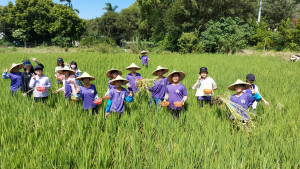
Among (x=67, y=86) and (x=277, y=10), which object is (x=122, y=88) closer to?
(x=67, y=86)

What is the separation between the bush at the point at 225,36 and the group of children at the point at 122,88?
17564 millimetres

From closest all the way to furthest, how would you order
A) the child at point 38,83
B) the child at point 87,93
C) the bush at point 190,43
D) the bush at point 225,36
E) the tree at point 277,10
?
the child at point 87,93
the child at point 38,83
the bush at point 225,36
the bush at point 190,43
the tree at point 277,10

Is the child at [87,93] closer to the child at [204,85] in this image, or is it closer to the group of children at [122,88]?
the group of children at [122,88]

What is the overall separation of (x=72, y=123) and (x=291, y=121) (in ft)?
12.6

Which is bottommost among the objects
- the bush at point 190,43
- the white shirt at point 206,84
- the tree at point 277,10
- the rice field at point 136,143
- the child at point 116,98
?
the rice field at point 136,143

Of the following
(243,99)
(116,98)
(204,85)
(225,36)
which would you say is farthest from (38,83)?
(225,36)

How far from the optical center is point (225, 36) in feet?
63.4

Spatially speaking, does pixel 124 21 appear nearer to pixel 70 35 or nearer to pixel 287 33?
pixel 70 35

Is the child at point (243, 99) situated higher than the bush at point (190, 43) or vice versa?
the bush at point (190, 43)

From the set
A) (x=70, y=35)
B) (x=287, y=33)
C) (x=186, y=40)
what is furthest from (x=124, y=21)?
(x=287, y=33)

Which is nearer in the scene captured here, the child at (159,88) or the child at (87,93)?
the child at (87,93)

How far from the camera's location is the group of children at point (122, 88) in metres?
3.02

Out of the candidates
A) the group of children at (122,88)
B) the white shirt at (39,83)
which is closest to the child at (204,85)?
the group of children at (122,88)

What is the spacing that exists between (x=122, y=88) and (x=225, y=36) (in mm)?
19251
